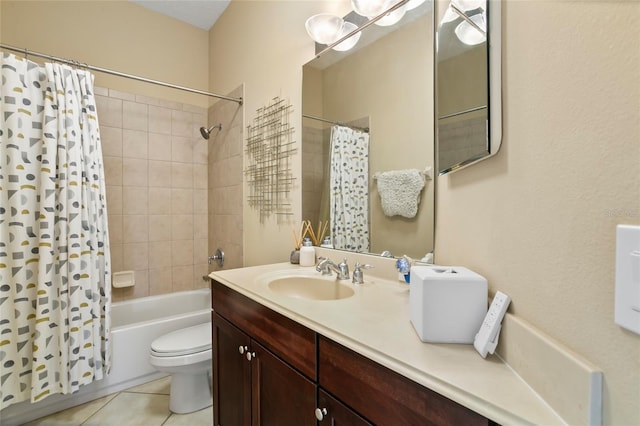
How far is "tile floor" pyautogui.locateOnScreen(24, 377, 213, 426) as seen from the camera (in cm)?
160

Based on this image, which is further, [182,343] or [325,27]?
[182,343]

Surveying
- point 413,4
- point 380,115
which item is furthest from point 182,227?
point 413,4

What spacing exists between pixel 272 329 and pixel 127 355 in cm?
156

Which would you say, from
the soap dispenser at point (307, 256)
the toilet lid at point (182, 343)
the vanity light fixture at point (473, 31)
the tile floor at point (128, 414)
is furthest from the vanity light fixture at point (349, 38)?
the tile floor at point (128, 414)

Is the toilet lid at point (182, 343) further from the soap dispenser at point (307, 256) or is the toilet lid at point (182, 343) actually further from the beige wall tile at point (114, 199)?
the beige wall tile at point (114, 199)

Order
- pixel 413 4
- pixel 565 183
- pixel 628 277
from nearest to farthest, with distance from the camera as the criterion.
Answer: pixel 628 277 < pixel 565 183 < pixel 413 4

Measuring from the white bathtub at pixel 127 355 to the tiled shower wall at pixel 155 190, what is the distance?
141 mm

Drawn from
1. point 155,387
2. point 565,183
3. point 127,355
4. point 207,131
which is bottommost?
point 155,387

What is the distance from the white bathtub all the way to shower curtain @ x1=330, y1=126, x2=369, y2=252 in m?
1.38

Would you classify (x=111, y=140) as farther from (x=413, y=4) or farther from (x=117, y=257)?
(x=413, y=4)

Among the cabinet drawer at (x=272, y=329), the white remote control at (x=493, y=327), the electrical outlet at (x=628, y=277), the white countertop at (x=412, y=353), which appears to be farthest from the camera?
the cabinet drawer at (x=272, y=329)

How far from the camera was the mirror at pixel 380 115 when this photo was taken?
3.58ft

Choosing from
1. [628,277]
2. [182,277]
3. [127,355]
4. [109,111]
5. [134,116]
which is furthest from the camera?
[182,277]

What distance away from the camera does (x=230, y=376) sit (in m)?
1.23
